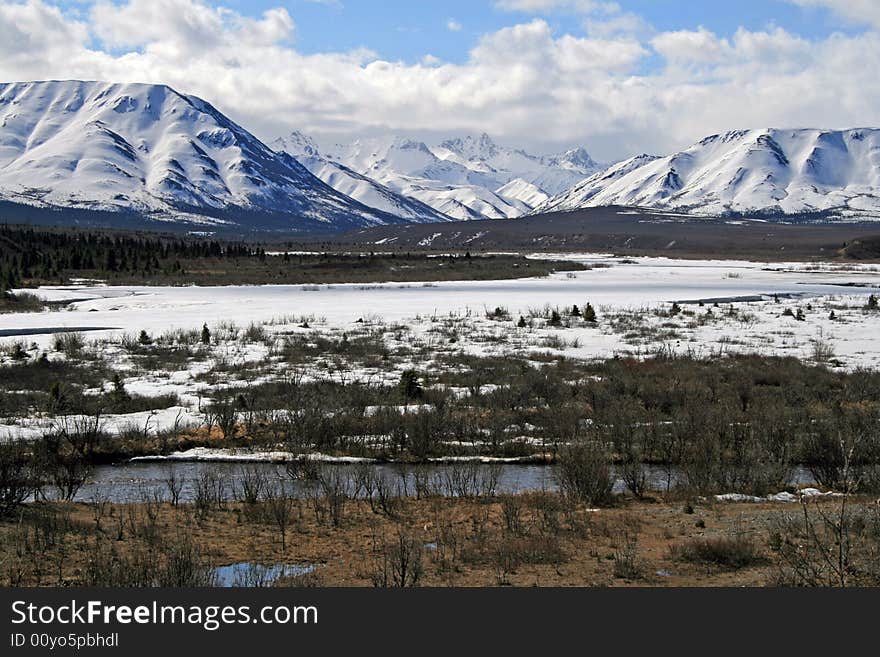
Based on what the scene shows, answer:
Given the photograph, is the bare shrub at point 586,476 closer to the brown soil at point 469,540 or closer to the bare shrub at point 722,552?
the brown soil at point 469,540

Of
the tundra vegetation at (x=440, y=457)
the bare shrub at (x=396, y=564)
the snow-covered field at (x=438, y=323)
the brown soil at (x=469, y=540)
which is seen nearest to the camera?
the bare shrub at (x=396, y=564)

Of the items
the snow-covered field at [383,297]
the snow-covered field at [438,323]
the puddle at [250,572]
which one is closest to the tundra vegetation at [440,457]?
the puddle at [250,572]

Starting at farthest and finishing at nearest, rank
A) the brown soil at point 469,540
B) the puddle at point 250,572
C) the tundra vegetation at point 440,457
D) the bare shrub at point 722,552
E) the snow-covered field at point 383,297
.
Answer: the snow-covered field at point 383,297 < the tundra vegetation at point 440,457 < the bare shrub at point 722,552 < the brown soil at point 469,540 < the puddle at point 250,572

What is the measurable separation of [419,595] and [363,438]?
12.2m

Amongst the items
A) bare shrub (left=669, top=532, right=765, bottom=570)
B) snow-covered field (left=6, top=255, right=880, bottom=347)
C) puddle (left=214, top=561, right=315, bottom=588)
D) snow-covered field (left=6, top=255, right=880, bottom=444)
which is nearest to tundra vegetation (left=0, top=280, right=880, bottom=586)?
bare shrub (left=669, top=532, right=765, bottom=570)

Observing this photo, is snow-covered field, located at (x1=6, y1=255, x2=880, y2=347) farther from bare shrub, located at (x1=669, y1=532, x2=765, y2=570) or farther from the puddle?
bare shrub, located at (x1=669, y1=532, x2=765, y2=570)

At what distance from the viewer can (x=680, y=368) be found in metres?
28.8

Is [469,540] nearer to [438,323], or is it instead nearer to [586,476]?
[586,476]

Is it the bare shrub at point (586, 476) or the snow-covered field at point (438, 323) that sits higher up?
the snow-covered field at point (438, 323)

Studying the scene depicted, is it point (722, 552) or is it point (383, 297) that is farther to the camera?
point (383, 297)

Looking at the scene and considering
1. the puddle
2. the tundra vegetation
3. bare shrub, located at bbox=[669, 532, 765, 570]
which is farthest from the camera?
the tundra vegetation

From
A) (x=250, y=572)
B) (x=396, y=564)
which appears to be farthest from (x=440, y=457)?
(x=250, y=572)

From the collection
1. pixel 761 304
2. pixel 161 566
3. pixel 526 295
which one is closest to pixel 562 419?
pixel 161 566

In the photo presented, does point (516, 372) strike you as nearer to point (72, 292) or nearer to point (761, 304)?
point (761, 304)
